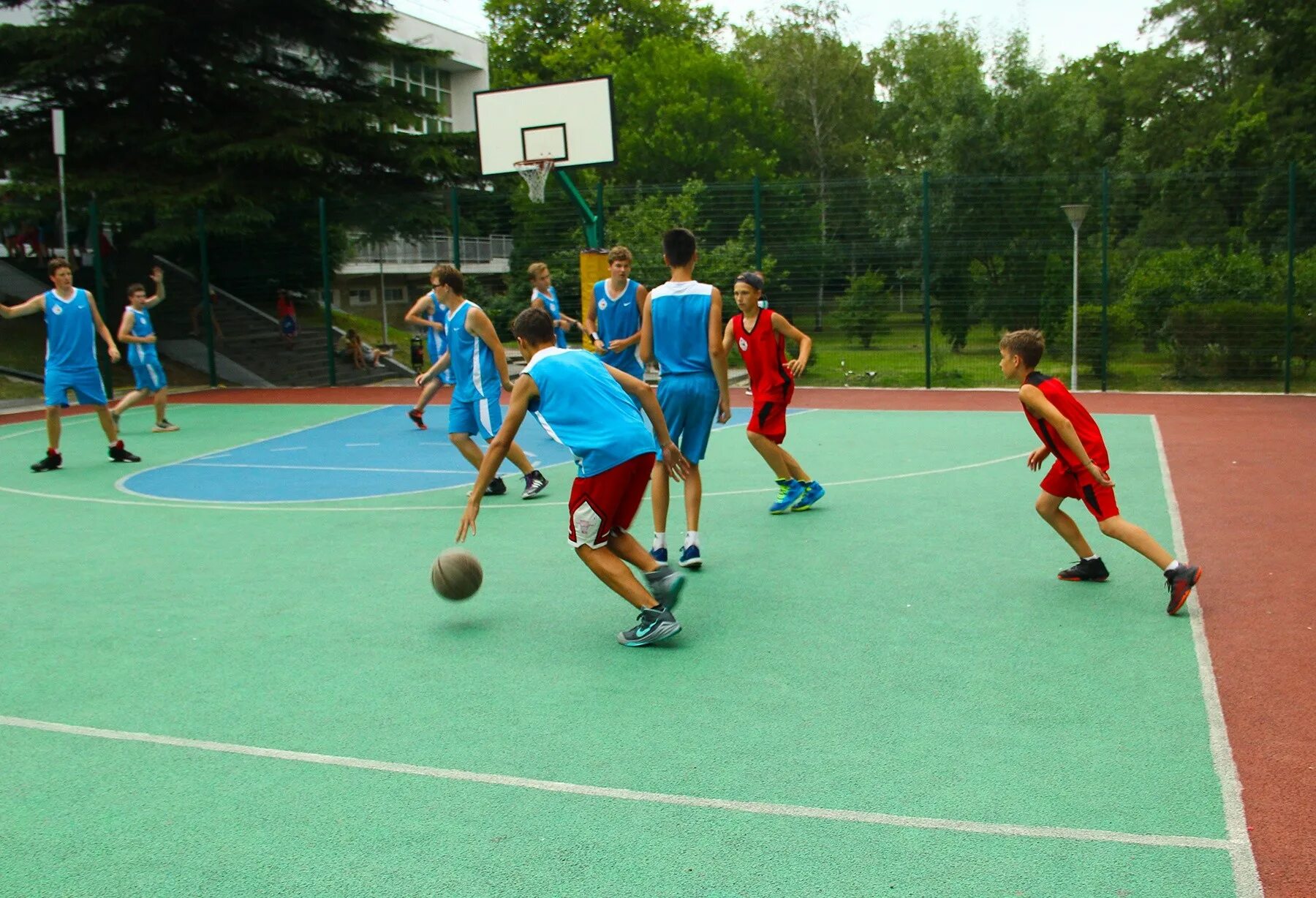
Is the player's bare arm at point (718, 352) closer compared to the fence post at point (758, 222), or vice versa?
the player's bare arm at point (718, 352)

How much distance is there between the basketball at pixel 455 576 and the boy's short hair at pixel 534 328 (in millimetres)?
1273

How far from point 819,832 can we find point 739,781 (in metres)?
0.46

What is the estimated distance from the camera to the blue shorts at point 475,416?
966cm

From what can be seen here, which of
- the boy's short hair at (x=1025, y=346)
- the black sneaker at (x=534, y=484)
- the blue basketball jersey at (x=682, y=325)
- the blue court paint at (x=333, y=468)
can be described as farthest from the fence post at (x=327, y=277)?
the boy's short hair at (x=1025, y=346)

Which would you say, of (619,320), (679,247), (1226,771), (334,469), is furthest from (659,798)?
(334,469)

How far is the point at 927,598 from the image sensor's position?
6434mm

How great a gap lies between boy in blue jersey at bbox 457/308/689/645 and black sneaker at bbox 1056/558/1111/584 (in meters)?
2.38

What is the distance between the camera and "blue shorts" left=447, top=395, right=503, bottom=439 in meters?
9.66

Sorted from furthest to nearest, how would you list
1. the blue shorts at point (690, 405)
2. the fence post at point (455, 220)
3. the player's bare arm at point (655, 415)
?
the fence post at point (455, 220)
the blue shorts at point (690, 405)
the player's bare arm at point (655, 415)

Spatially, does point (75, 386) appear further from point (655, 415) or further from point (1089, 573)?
point (1089, 573)

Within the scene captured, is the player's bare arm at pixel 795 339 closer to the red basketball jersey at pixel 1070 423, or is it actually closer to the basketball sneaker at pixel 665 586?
the red basketball jersey at pixel 1070 423

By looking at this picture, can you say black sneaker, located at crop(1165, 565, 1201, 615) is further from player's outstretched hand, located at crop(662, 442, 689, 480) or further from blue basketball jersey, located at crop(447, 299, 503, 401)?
blue basketball jersey, located at crop(447, 299, 503, 401)

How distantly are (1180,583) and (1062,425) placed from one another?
955 mm

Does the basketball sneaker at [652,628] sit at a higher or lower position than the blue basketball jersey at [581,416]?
lower
